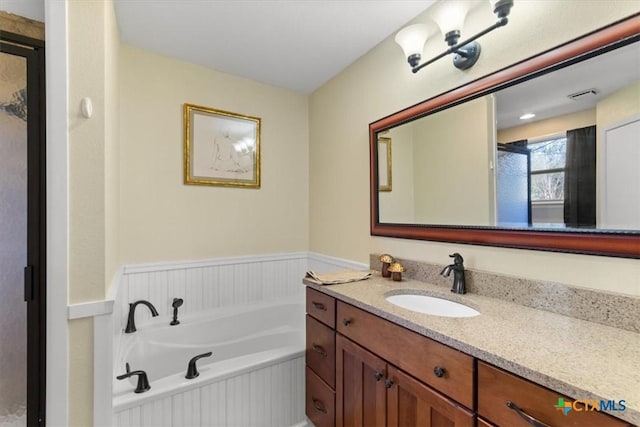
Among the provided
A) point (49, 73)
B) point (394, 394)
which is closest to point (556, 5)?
point (394, 394)

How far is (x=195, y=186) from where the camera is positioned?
2.35 meters

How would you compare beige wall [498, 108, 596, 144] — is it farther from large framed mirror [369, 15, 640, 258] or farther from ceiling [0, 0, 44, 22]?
ceiling [0, 0, 44, 22]

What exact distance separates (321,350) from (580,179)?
1389 mm

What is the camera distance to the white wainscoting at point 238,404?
1404mm

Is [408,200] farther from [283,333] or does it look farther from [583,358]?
[283,333]

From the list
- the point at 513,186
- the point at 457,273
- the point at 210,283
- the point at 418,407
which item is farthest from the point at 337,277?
the point at 210,283

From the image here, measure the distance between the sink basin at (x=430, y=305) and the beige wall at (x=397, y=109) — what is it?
0.23 meters

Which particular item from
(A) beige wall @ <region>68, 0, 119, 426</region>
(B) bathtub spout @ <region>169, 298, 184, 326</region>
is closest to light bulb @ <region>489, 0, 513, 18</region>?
(A) beige wall @ <region>68, 0, 119, 426</region>

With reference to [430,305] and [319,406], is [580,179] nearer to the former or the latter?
[430,305]

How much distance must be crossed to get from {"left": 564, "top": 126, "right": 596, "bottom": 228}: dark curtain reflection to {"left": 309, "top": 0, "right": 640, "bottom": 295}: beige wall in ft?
0.48

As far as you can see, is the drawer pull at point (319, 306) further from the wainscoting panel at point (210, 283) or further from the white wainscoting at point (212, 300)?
the wainscoting panel at point (210, 283)

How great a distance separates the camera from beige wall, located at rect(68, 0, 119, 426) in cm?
117

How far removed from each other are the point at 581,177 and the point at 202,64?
2506 mm

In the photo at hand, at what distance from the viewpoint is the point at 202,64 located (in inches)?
91.1
